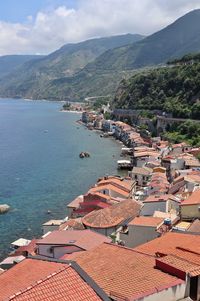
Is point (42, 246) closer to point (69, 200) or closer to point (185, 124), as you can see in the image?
point (69, 200)

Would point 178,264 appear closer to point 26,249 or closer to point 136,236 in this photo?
point 136,236

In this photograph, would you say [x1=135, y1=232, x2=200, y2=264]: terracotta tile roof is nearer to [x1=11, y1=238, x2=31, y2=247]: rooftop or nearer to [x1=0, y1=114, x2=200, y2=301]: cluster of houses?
[x1=0, y1=114, x2=200, y2=301]: cluster of houses

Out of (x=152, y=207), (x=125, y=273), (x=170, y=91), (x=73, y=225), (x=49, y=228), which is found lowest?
(x=49, y=228)

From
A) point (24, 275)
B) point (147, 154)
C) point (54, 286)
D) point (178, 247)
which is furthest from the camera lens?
point (147, 154)

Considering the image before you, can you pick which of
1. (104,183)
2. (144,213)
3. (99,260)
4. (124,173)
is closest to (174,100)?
(124,173)

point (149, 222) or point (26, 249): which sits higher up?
point (149, 222)

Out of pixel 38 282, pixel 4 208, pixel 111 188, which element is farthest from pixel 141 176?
pixel 38 282
